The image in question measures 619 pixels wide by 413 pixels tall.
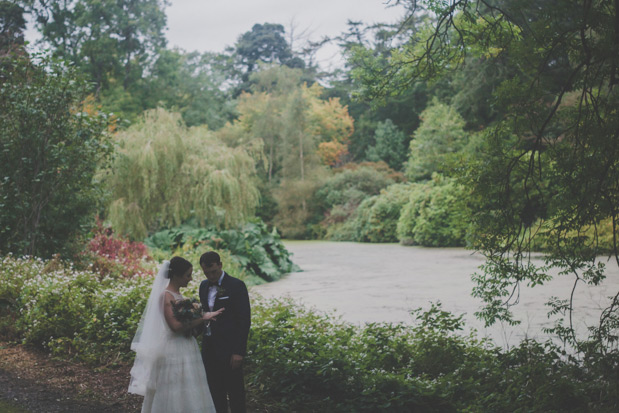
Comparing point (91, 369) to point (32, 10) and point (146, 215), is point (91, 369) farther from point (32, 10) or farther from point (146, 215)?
point (32, 10)

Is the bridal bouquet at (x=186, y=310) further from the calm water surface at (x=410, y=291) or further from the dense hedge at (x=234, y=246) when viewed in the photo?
the dense hedge at (x=234, y=246)

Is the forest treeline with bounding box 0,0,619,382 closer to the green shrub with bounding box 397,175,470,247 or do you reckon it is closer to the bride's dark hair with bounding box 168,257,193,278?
the green shrub with bounding box 397,175,470,247

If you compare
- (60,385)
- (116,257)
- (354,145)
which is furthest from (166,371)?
(354,145)

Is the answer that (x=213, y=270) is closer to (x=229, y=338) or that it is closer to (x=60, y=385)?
(x=229, y=338)

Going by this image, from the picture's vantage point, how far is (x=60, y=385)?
484cm

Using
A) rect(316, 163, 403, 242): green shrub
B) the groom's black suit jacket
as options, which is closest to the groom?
the groom's black suit jacket

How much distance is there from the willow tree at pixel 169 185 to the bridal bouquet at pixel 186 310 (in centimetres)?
1038

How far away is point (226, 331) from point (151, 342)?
0.47 metres

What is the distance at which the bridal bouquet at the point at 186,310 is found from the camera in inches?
130

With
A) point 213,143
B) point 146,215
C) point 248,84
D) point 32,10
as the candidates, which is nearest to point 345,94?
point 248,84

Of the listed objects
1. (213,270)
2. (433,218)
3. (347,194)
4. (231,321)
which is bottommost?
(231,321)

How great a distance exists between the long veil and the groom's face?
0.84ft

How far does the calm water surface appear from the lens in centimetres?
768

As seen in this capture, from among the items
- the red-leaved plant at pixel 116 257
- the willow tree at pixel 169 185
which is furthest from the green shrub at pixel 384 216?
the red-leaved plant at pixel 116 257
